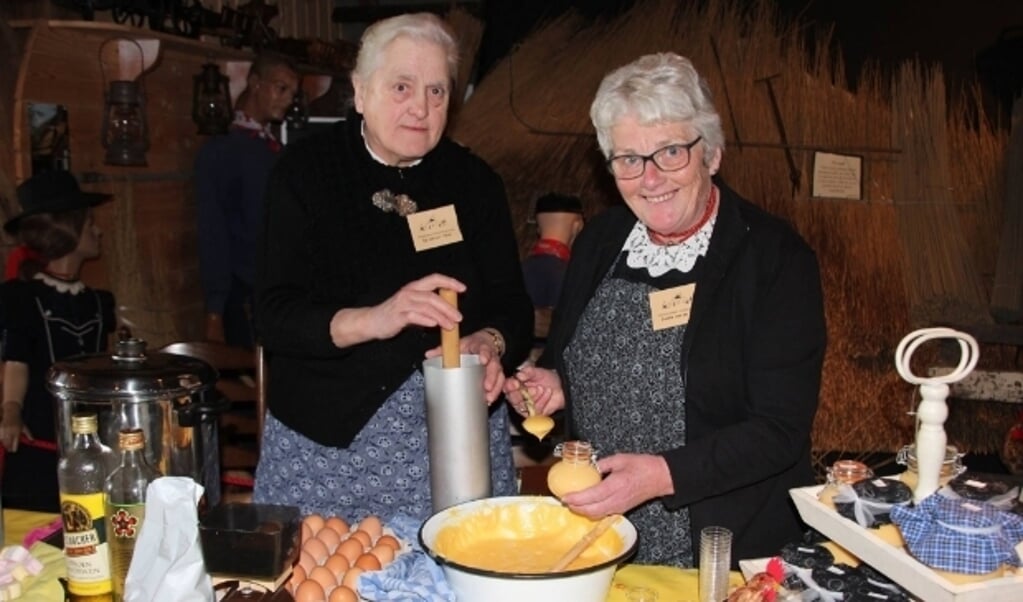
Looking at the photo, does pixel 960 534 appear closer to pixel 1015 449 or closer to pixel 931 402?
pixel 931 402

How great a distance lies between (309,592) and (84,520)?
0.99ft

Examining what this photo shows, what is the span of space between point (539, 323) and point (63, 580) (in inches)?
79.7

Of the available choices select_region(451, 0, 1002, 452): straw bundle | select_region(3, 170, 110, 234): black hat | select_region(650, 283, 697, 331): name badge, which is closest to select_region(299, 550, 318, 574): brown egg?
select_region(650, 283, 697, 331): name badge

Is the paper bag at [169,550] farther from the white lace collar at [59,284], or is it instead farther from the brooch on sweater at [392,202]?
the white lace collar at [59,284]

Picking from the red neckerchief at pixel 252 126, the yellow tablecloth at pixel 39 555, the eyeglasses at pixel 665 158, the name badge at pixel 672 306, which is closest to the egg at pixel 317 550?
the yellow tablecloth at pixel 39 555

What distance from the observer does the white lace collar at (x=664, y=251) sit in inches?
65.4

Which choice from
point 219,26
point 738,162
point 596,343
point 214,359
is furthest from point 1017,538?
point 219,26

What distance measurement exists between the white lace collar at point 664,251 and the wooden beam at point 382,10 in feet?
8.91

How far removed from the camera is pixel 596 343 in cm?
172

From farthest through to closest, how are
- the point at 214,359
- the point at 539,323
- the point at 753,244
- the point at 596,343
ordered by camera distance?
the point at 539,323, the point at 214,359, the point at 596,343, the point at 753,244

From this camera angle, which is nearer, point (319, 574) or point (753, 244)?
point (319, 574)

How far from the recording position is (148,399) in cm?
136

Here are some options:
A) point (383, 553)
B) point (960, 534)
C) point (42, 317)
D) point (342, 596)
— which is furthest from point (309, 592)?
point (42, 317)

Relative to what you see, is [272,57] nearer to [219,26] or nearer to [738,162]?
[219,26]
